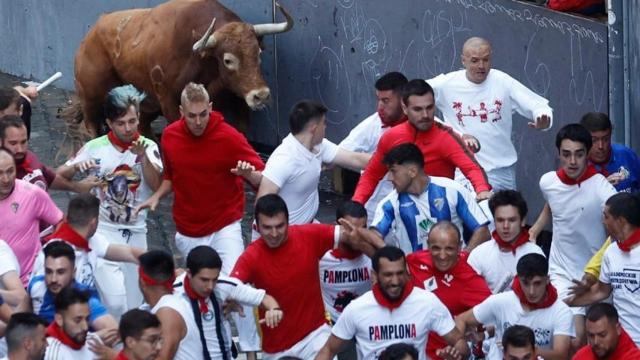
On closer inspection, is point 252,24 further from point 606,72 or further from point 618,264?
point 618,264

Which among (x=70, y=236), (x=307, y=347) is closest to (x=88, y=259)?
(x=70, y=236)

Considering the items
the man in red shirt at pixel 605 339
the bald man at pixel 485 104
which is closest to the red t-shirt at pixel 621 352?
the man in red shirt at pixel 605 339

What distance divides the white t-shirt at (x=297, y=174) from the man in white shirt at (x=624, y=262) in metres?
2.44

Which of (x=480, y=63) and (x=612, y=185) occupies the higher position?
(x=480, y=63)

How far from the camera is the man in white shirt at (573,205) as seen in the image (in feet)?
40.7

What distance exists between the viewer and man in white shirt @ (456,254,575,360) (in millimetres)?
11078

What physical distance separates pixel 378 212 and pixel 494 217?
2.92ft

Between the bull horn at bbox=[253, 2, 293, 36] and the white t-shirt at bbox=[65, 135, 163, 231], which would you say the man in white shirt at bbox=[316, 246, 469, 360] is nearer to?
the white t-shirt at bbox=[65, 135, 163, 231]

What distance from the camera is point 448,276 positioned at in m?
11.6

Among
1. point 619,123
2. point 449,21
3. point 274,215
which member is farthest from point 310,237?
point 449,21

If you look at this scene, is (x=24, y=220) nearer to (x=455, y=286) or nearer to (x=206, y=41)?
(x=455, y=286)

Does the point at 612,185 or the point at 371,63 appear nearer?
the point at 612,185

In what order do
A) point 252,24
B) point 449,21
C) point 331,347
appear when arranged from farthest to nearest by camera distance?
point 252,24 < point 449,21 < point 331,347

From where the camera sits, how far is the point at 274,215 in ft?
38.2
